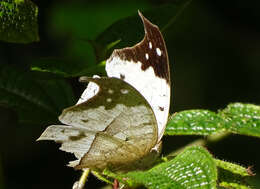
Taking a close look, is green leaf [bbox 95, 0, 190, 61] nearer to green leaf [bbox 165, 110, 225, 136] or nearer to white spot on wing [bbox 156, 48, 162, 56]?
white spot on wing [bbox 156, 48, 162, 56]

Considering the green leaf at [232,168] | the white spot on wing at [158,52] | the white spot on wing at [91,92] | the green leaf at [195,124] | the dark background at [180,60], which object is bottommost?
the dark background at [180,60]

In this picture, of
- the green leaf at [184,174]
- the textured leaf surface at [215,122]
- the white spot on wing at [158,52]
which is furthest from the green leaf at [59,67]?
the green leaf at [184,174]

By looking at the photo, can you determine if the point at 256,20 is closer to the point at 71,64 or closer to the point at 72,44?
the point at 72,44

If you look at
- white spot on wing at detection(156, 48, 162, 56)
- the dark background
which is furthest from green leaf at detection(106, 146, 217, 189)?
the dark background

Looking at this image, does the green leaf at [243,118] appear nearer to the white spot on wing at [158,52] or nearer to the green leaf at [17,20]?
the white spot on wing at [158,52]

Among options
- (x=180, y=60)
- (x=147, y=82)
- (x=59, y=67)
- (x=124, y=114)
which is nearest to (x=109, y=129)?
(x=124, y=114)

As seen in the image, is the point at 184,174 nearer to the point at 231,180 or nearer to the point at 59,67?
the point at 231,180

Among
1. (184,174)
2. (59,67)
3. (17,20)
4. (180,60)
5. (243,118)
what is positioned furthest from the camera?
(180,60)
